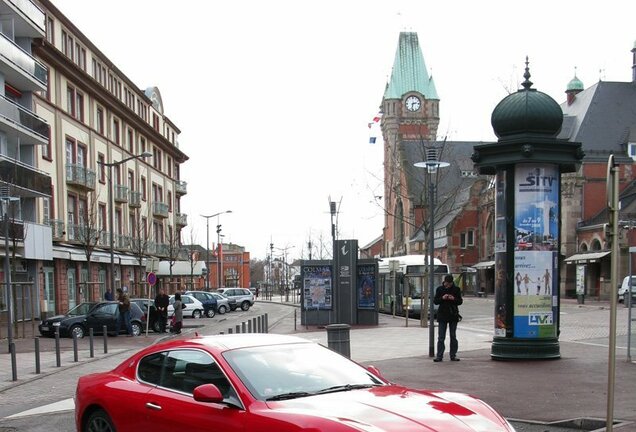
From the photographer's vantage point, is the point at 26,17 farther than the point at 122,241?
No

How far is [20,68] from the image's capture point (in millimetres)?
34688

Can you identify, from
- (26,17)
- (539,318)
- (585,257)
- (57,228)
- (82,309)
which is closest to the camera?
(539,318)

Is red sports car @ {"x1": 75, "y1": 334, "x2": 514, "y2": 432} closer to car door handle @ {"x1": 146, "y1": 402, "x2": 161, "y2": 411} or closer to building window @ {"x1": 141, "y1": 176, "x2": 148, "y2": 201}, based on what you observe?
car door handle @ {"x1": 146, "y1": 402, "x2": 161, "y2": 411}

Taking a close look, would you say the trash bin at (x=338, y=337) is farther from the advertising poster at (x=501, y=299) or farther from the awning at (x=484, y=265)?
the awning at (x=484, y=265)

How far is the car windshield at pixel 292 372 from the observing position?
5332mm

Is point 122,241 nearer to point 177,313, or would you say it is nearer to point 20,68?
point 20,68

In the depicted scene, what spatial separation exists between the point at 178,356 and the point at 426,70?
3720 inches

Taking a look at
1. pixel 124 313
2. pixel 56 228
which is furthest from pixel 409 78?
pixel 124 313

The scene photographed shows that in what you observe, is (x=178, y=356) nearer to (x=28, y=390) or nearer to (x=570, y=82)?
(x=28, y=390)

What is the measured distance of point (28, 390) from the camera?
13.1m

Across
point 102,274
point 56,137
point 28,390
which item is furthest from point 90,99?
point 28,390

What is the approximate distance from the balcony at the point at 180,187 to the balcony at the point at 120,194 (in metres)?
20.1

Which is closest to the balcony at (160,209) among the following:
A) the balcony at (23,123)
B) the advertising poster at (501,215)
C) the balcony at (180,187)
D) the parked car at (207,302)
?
the balcony at (180,187)

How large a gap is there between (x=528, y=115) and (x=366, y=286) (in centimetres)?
→ 1626
